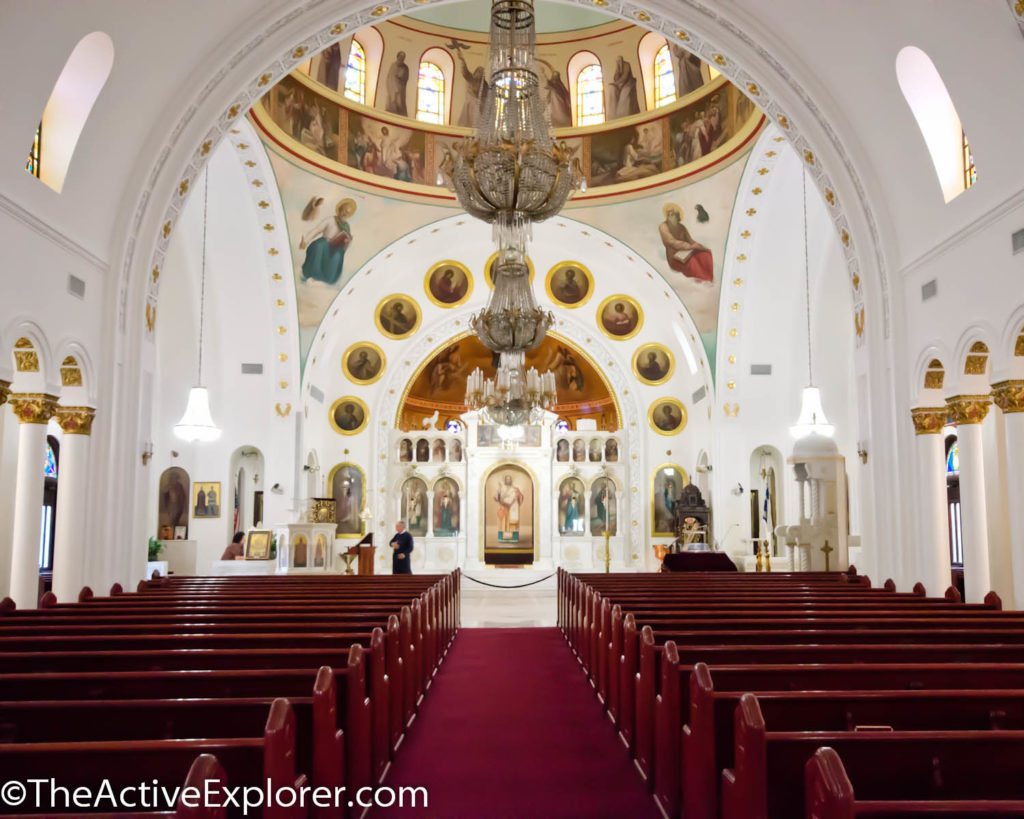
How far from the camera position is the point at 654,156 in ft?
62.8

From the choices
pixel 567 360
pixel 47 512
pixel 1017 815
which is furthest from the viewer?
pixel 567 360

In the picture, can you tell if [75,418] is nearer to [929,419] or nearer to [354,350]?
[929,419]

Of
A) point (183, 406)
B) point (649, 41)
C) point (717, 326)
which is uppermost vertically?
point (649, 41)

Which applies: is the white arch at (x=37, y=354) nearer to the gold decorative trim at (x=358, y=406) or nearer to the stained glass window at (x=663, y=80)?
the gold decorative trim at (x=358, y=406)

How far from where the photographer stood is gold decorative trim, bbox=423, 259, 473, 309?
22719 millimetres

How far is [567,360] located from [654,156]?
8.25m

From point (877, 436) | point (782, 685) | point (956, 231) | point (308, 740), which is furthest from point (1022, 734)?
point (877, 436)

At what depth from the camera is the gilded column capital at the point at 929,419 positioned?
1041 centimetres

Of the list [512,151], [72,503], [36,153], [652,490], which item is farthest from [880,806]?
[652,490]

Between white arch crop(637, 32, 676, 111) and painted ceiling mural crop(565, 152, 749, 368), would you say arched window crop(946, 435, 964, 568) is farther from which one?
white arch crop(637, 32, 676, 111)

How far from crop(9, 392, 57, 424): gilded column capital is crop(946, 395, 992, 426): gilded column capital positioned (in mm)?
10050

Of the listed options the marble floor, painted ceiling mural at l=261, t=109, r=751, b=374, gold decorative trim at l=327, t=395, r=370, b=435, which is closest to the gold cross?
the marble floor

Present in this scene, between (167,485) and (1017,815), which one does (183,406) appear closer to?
(167,485)

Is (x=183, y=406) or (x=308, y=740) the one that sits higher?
(x=183, y=406)
